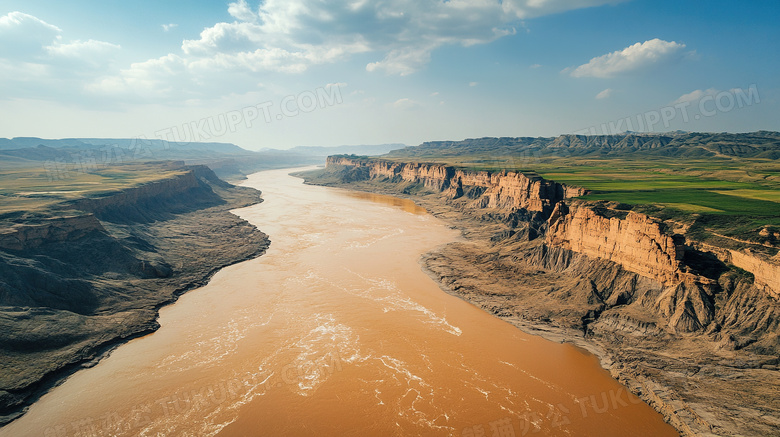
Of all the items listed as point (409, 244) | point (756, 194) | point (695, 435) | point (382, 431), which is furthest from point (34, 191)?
point (756, 194)

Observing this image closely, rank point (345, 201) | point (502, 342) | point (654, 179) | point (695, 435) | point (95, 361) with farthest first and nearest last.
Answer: point (345, 201)
point (654, 179)
point (502, 342)
point (95, 361)
point (695, 435)

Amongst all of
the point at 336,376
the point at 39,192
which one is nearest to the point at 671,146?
the point at 336,376

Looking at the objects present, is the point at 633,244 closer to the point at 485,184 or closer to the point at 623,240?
the point at 623,240

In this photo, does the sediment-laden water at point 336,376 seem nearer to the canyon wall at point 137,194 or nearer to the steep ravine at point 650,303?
the steep ravine at point 650,303

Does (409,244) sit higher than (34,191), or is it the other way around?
(34,191)

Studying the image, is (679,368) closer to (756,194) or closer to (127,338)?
(756,194)

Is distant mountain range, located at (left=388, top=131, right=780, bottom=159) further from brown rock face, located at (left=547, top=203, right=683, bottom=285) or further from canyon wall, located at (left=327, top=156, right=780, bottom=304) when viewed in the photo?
brown rock face, located at (left=547, top=203, right=683, bottom=285)

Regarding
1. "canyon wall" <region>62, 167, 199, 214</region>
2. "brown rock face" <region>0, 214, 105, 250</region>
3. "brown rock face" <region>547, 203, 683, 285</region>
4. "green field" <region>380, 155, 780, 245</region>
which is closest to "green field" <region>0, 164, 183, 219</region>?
"canyon wall" <region>62, 167, 199, 214</region>

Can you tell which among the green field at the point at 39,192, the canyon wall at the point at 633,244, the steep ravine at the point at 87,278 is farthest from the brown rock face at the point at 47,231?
the canyon wall at the point at 633,244
